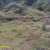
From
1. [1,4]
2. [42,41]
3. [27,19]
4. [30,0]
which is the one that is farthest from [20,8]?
[42,41]

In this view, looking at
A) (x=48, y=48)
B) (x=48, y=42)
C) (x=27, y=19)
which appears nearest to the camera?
(x=48, y=48)

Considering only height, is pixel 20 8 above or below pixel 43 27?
below

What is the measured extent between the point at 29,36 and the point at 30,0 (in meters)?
16.2

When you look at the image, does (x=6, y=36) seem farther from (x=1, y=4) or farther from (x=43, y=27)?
(x=1, y=4)

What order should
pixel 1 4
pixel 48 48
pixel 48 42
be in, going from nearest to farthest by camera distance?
1. pixel 48 48
2. pixel 48 42
3. pixel 1 4

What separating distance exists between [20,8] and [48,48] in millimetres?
11087

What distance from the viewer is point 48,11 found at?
18297 mm

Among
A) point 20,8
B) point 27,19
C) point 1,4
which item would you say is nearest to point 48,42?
point 27,19

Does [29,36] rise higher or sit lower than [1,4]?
higher

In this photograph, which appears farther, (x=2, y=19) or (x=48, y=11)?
(x=48, y=11)

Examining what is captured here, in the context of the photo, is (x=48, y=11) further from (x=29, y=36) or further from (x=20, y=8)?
(x=29, y=36)

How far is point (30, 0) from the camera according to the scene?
2347cm

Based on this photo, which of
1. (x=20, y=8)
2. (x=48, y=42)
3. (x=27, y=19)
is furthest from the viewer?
(x=20, y=8)

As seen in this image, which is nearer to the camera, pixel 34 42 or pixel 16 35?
pixel 34 42
